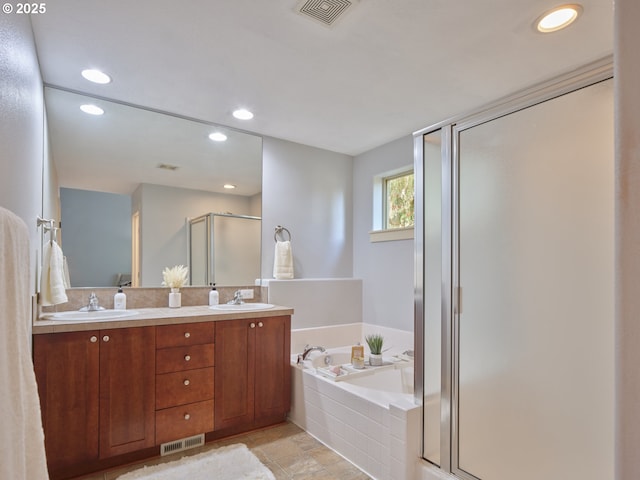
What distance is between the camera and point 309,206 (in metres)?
3.71

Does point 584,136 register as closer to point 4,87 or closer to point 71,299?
point 4,87

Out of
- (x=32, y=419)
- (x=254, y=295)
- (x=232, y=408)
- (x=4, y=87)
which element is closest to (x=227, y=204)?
(x=254, y=295)

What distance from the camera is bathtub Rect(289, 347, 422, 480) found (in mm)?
1930

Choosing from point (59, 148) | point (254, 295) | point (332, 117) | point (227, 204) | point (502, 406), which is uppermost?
point (332, 117)

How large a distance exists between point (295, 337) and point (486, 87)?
2.49 m

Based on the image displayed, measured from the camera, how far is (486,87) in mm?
2492

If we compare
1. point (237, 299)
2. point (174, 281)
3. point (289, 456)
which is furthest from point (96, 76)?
point (289, 456)

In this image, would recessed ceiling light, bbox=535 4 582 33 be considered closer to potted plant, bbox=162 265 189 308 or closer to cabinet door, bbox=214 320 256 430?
cabinet door, bbox=214 320 256 430

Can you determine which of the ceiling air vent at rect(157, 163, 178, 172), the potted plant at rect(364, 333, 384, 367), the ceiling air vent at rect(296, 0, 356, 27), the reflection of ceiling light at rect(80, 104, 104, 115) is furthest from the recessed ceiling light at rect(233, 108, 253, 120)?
the potted plant at rect(364, 333, 384, 367)

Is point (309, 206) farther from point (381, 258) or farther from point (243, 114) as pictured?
point (243, 114)

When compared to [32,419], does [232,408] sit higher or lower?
lower

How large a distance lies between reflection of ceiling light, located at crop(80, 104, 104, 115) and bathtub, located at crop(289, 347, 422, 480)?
2.37 m

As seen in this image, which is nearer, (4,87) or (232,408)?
(4,87)

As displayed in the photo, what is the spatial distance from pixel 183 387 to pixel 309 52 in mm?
2187
